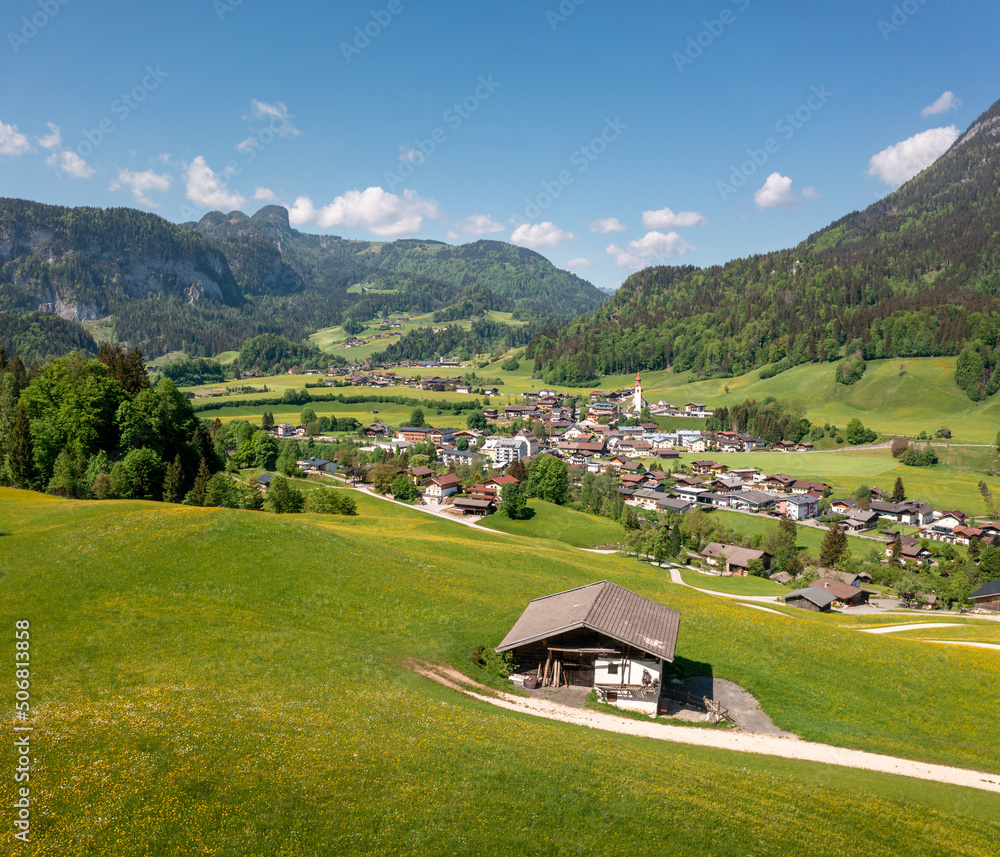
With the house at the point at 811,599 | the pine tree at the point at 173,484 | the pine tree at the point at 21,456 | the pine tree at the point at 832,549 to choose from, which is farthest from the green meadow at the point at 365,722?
the pine tree at the point at 832,549

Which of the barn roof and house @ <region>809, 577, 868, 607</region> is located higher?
the barn roof

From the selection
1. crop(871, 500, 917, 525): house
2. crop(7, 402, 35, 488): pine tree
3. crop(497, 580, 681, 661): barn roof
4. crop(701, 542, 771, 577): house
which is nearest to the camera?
crop(497, 580, 681, 661): barn roof

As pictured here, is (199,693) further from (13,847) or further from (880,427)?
(880,427)

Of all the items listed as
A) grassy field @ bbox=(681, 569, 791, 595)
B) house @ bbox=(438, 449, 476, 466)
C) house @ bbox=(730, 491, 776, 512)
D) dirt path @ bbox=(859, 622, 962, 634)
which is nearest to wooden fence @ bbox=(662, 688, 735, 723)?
dirt path @ bbox=(859, 622, 962, 634)

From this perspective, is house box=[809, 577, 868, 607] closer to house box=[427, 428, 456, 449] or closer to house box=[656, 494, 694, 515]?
house box=[656, 494, 694, 515]

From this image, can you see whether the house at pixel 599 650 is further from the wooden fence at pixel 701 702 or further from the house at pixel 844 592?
the house at pixel 844 592

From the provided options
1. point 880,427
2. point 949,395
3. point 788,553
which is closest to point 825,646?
point 788,553

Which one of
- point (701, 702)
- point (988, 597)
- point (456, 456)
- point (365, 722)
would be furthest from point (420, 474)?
point (365, 722)
